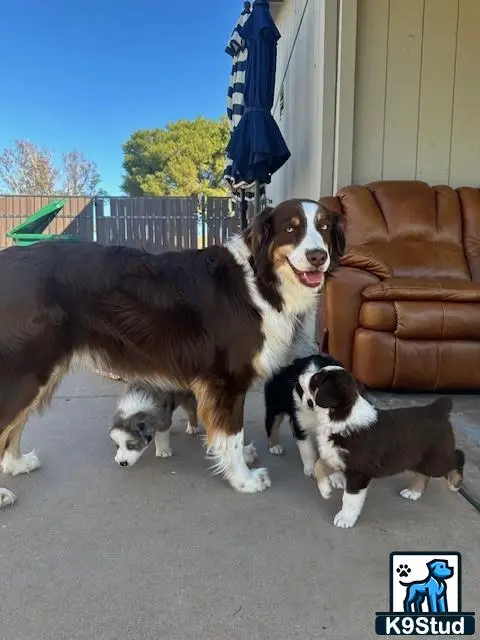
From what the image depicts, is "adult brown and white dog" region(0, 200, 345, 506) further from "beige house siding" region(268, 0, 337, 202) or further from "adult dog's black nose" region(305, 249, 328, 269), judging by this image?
"beige house siding" region(268, 0, 337, 202)

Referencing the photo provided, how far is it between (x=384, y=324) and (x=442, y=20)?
301 cm

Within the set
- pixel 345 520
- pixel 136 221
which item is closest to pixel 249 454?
pixel 345 520

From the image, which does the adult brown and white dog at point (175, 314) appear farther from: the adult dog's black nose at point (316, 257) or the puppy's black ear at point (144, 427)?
the puppy's black ear at point (144, 427)

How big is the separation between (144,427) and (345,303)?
1.56 m

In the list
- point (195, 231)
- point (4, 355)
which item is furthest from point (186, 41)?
point (4, 355)

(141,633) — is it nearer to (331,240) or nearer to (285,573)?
(285,573)

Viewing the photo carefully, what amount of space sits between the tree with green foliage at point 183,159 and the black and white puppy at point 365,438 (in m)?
22.2

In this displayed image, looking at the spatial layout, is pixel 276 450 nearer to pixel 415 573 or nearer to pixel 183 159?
pixel 415 573

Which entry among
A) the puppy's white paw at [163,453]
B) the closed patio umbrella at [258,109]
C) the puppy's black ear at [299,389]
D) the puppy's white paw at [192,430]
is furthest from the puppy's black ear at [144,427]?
the closed patio umbrella at [258,109]

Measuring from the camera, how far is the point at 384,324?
10.5 ft

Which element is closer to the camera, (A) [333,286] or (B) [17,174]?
(A) [333,286]

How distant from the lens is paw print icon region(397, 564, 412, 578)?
5.27 ft

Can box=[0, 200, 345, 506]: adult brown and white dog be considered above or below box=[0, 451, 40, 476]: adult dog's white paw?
above

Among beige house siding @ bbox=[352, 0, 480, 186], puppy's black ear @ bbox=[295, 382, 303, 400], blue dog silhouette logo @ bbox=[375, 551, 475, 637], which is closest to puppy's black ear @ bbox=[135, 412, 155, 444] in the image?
puppy's black ear @ bbox=[295, 382, 303, 400]
